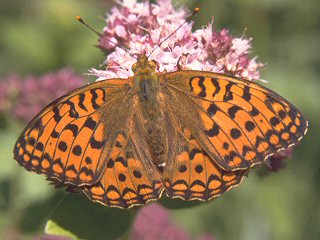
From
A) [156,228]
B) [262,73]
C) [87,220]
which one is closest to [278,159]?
[87,220]

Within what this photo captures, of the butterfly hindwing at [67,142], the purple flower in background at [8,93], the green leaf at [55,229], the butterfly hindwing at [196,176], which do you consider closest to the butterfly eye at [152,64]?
the butterfly hindwing at [67,142]

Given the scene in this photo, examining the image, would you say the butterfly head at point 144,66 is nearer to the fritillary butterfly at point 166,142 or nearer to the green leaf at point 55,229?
the fritillary butterfly at point 166,142

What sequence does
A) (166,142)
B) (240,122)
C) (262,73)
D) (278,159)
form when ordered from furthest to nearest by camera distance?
(262,73) → (278,159) → (166,142) → (240,122)

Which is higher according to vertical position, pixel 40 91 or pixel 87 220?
pixel 40 91

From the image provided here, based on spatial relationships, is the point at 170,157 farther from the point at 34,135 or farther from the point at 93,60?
the point at 93,60

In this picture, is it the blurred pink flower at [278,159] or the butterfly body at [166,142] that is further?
the blurred pink flower at [278,159]

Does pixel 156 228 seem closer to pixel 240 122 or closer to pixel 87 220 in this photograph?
pixel 87 220

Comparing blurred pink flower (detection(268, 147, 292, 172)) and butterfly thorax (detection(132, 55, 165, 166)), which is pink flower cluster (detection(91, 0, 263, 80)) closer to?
butterfly thorax (detection(132, 55, 165, 166))

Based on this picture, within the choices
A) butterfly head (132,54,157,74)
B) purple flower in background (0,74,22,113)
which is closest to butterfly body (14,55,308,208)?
butterfly head (132,54,157,74)

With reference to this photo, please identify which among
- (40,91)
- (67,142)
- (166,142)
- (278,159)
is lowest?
(67,142)
